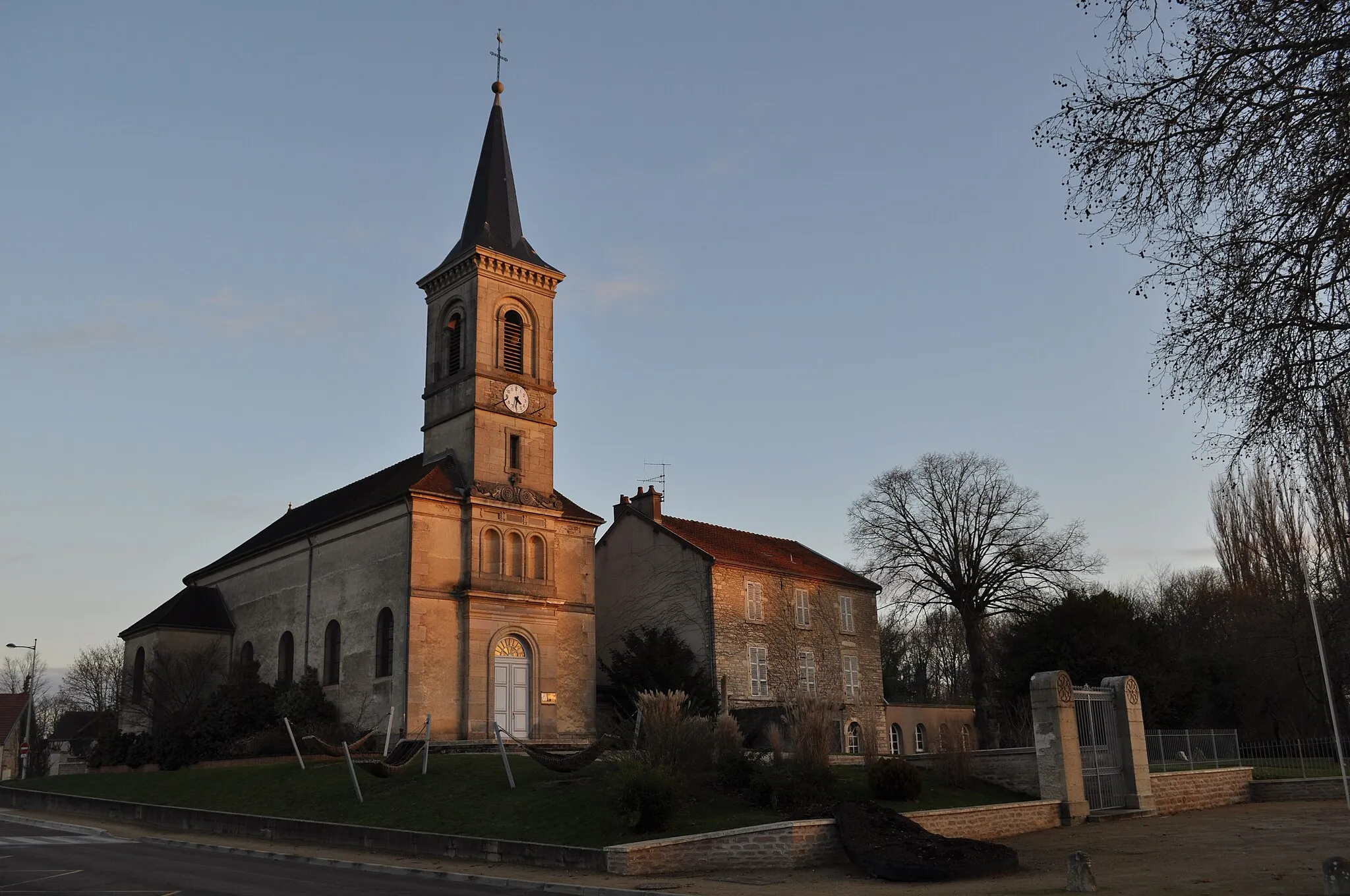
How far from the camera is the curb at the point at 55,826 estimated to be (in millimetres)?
23281

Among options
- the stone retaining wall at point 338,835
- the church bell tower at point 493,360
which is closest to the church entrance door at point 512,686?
the church bell tower at point 493,360

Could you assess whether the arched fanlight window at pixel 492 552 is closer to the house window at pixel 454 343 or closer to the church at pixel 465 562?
the church at pixel 465 562

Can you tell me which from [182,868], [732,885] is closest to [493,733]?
[182,868]

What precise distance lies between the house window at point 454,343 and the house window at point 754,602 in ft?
42.2

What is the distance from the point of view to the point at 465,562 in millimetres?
31844

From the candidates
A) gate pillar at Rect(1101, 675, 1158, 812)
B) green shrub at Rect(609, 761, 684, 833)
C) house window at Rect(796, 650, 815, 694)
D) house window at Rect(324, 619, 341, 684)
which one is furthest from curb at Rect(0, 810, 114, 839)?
house window at Rect(796, 650, 815, 694)

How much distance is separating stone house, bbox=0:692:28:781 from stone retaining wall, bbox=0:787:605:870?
40.8 metres

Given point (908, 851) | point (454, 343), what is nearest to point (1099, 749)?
point (908, 851)

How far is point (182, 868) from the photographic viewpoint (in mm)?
16391

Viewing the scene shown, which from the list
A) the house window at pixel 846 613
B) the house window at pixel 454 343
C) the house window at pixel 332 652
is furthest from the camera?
the house window at pixel 846 613

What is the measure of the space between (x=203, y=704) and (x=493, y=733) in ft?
31.3

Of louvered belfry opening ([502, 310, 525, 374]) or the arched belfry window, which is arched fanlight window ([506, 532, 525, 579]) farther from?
the arched belfry window

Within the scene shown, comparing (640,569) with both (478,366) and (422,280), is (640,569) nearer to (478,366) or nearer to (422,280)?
(478,366)

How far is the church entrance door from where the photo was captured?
3155cm
